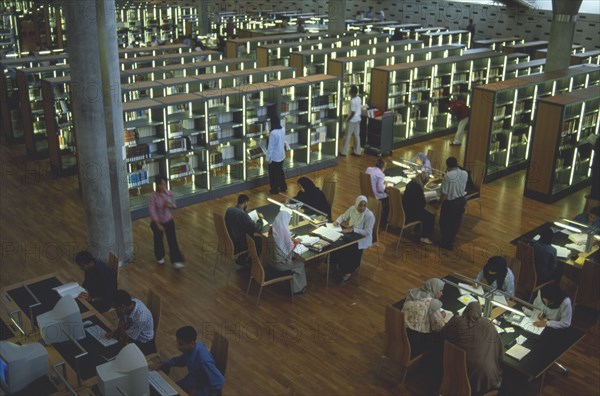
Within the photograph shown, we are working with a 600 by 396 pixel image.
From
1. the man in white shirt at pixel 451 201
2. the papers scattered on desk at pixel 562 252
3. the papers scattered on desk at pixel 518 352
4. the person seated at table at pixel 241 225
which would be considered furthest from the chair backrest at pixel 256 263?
the papers scattered on desk at pixel 562 252

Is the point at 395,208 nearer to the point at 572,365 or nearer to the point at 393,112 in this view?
the point at 572,365

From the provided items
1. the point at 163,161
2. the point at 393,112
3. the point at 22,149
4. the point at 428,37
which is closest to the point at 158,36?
the point at 428,37

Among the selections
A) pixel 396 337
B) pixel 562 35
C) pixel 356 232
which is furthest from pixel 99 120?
pixel 562 35

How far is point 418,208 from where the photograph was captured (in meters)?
10.3

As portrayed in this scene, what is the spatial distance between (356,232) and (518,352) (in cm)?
308

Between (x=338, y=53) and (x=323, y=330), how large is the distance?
1124 cm

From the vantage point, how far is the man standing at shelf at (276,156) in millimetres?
11742

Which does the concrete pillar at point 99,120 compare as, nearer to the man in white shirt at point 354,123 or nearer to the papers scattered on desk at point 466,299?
the papers scattered on desk at point 466,299

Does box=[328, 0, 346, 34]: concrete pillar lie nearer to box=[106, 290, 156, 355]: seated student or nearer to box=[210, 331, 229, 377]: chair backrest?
box=[106, 290, 156, 355]: seated student

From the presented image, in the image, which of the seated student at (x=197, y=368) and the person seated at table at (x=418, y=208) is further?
the person seated at table at (x=418, y=208)

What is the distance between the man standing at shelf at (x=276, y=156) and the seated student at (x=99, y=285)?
16.8 ft

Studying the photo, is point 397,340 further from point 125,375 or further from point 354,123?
point 354,123

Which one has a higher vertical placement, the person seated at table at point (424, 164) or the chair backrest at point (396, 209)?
the person seated at table at point (424, 164)

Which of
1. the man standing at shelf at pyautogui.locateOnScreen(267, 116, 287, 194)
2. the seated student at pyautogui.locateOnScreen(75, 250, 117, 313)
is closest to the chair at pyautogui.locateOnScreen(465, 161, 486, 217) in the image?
Answer: the man standing at shelf at pyautogui.locateOnScreen(267, 116, 287, 194)
